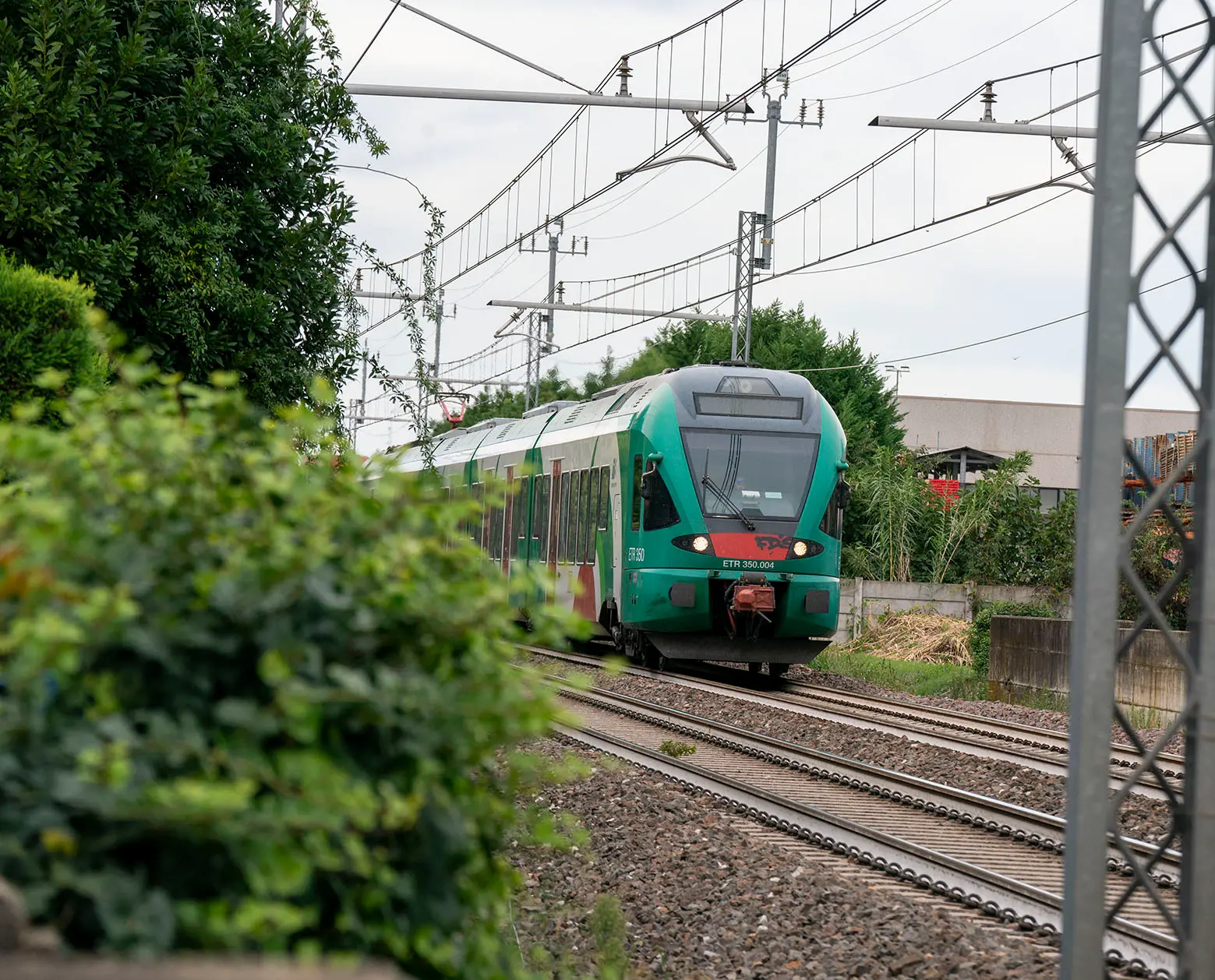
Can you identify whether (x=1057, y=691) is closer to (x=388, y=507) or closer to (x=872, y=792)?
(x=872, y=792)

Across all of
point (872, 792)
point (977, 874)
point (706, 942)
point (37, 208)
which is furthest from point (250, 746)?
point (872, 792)

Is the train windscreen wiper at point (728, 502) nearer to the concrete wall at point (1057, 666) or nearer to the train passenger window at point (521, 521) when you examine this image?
the concrete wall at point (1057, 666)

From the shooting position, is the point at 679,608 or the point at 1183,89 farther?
the point at 679,608

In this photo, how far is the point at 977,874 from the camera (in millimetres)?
8039

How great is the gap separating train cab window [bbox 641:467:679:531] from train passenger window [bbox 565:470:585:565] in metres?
3.35

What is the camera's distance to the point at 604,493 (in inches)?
798

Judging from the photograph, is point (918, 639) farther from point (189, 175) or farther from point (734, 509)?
point (189, 175)

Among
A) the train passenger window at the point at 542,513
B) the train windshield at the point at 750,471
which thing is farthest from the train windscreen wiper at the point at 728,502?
the train passenger window at the point at 542,513

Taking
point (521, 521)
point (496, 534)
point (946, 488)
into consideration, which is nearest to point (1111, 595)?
point (521, 521)

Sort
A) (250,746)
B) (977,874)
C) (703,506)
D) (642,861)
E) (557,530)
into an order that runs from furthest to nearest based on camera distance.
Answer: (557,530) < (703,506) < (642,861) < (977,874) < (250,746)

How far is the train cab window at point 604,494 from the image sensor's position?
65.9ft

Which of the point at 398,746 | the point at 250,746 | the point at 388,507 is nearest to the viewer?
the point at 250,746

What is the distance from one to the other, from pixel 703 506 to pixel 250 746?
1586 centimetres

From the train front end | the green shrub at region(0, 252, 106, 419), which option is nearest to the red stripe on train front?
the train front end
